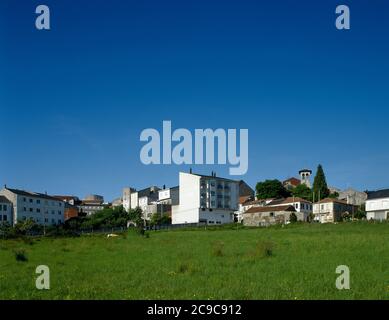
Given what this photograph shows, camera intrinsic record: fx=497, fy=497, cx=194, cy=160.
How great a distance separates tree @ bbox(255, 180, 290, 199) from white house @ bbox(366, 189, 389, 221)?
34.3 meters

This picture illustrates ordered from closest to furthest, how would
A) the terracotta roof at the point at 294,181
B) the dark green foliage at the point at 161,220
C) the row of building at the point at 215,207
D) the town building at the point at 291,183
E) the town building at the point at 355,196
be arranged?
the row of building at the point at 215,207, the dark green foliage at the point at 161,220, the town building at the point at 355,196, the town building at the point at 291,183, the terracotta roof at the point at 294,181

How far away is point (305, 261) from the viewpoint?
2062cm

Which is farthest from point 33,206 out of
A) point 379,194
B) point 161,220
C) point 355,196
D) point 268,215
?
point 355,196

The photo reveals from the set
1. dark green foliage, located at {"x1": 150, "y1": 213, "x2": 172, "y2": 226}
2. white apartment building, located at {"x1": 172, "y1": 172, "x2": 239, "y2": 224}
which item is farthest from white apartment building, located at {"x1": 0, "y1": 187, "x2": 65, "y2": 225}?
white apartment building, located at {"x1": 172, "y1": 172, "x2": 239, "y2": 224}

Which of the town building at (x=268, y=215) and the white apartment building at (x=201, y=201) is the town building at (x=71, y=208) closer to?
the white apartment building at (x=201, y=201)

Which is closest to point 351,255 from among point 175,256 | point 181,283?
point 175,256

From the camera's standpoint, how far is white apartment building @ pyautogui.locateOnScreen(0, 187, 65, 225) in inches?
4011

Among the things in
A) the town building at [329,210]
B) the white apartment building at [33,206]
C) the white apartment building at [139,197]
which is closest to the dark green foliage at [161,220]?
the white apartment building at [33,206]

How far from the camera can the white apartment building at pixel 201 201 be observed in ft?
311

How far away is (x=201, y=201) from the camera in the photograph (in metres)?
96.8

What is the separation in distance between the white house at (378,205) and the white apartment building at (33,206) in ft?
210

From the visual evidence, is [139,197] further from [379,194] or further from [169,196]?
[379,194]
